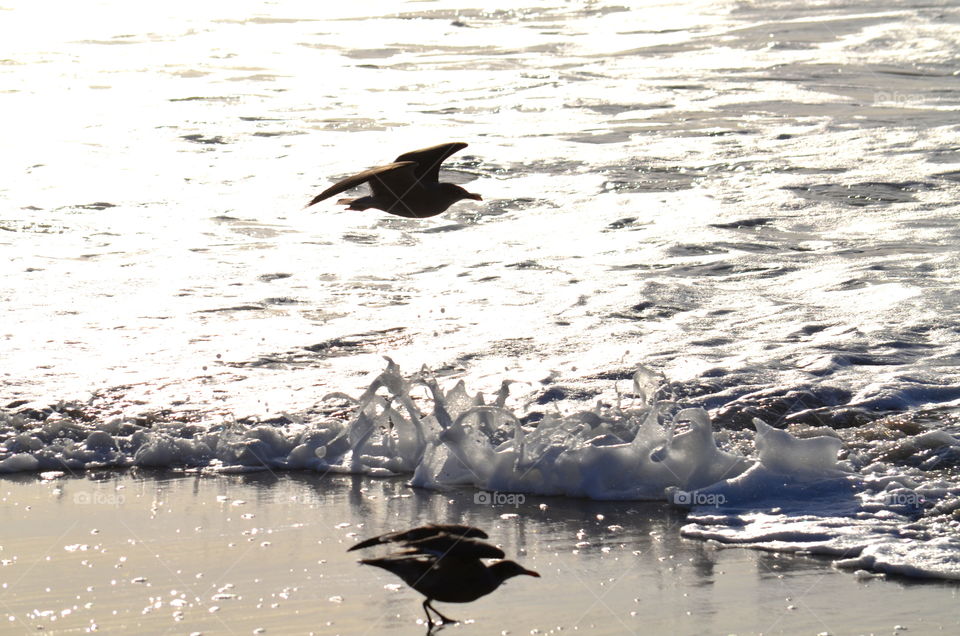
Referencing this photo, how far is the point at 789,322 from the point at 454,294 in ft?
8.48

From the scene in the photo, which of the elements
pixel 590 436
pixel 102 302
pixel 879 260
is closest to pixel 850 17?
pixel 879 260
